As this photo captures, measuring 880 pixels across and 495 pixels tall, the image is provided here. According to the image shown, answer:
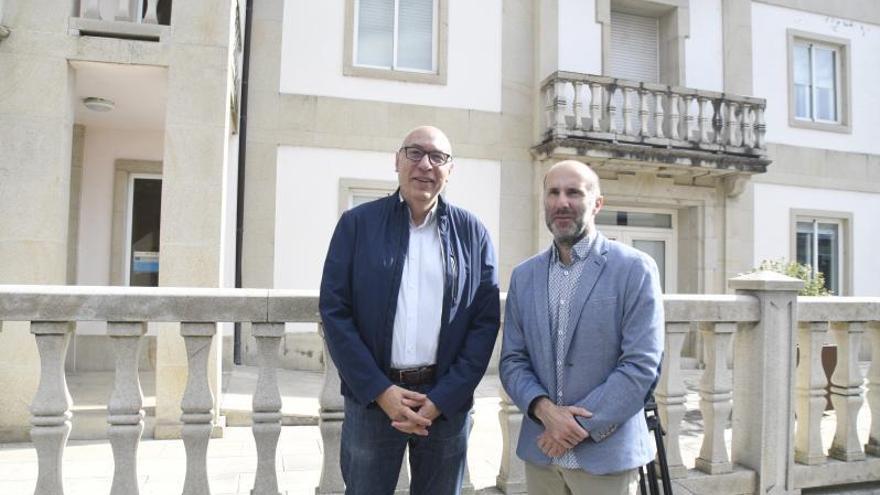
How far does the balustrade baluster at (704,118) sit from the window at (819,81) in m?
2.77

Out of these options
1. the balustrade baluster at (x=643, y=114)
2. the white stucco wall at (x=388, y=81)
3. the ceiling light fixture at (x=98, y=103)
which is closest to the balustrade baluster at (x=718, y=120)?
the balustrade baluster at (x=643, y=114)

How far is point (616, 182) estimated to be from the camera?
35.1 feet

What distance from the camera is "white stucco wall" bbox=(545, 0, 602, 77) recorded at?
34.9ft

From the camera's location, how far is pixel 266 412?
9.53ft

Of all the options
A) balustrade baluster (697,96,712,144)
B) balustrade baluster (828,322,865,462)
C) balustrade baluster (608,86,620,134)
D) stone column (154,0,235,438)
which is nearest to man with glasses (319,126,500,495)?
balustrade baluster (828,322,865,462)

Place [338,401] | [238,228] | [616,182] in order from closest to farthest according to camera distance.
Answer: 1. [338,401]
2. [238,228]
3. [616,182]

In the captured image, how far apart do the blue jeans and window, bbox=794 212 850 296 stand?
40.3 ft

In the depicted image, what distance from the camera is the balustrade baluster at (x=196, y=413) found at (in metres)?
2.83

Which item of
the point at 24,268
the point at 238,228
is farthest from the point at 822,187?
the point at 24,268

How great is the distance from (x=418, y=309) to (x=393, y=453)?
0.59m

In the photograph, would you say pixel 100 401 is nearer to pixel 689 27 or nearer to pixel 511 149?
pixel 511 149

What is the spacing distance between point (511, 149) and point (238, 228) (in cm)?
480

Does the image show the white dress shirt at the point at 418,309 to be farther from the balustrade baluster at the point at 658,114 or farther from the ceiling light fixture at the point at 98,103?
the balustrade baluster at the point at 658,114

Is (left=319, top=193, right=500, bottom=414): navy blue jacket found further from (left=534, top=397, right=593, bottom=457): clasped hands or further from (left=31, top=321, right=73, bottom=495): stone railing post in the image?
(left=31, top=321, right=73, bottom=495): stone railing post
